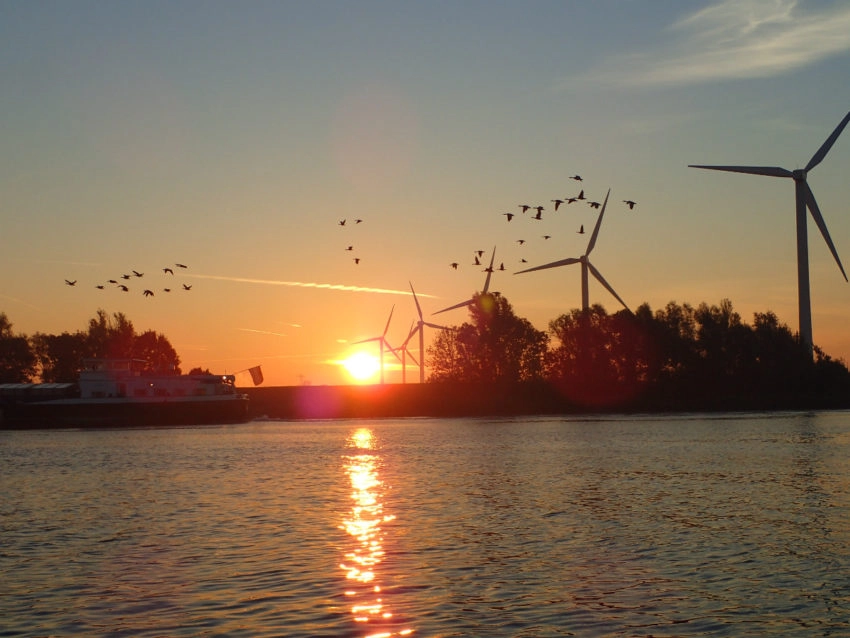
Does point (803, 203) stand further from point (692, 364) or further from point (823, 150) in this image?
point (692, 364)

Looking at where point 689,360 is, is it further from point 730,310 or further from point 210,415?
point 210,415

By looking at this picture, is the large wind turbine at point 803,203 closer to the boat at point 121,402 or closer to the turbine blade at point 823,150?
the turbine blade at point 823,150

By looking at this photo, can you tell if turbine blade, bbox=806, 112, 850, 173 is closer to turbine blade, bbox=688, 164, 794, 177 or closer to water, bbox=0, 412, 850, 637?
turbine blade, bbox=688, 164, 794, 177

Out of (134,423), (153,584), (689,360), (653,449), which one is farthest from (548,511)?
(689,360)

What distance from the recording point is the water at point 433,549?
2220cm

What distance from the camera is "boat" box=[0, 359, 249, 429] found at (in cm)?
15762

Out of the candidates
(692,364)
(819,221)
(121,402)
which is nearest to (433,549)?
(819,221)

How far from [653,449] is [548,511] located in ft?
146

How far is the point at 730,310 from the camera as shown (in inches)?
7426

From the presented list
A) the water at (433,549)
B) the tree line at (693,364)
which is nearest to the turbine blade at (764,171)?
the tree line at (693,364)

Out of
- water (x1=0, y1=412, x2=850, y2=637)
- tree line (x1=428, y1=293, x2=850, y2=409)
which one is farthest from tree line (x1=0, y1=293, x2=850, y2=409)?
water (x1=0, y1=412, x2=850, y2=637)

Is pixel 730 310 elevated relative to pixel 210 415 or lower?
elevated

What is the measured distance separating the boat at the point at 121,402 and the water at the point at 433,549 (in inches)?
3565

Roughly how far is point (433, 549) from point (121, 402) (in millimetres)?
135186
